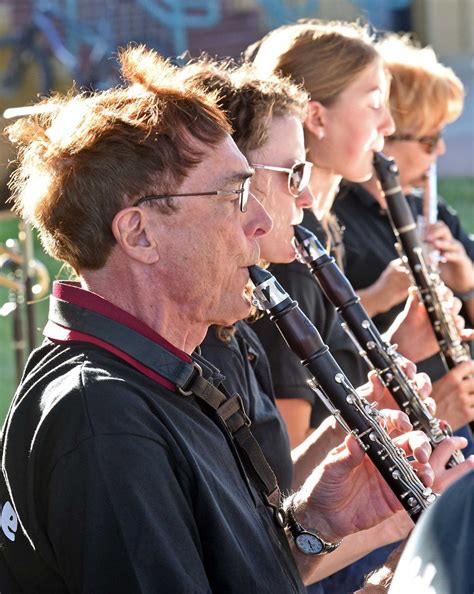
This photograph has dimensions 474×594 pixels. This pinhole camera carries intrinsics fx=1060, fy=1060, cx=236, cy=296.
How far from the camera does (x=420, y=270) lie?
371 cm

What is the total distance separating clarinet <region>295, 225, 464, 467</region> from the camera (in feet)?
9.61

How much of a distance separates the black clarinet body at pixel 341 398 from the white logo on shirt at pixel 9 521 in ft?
2.33

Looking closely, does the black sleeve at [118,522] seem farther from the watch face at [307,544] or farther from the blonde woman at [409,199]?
the blonde woman at [409,199]

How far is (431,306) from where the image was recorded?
3.62 metres

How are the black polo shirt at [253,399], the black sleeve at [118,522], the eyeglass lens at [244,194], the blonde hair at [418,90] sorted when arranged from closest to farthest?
the black sleeve at [118,522]
the eyeglass lens at [244,194]
the black polo shirt at [253,399]
the blonde hair at [418,90]

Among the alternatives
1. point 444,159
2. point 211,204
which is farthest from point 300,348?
point 444,159

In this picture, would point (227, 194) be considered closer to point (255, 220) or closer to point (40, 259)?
point (255, 220)

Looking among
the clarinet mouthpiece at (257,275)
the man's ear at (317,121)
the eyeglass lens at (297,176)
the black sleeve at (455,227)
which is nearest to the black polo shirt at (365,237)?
the black sleeve at (455,227)

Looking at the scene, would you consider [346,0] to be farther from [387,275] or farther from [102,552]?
[102,552]

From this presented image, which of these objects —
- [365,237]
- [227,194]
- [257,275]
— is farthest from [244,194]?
[365,237]

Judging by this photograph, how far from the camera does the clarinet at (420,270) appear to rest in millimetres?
3607

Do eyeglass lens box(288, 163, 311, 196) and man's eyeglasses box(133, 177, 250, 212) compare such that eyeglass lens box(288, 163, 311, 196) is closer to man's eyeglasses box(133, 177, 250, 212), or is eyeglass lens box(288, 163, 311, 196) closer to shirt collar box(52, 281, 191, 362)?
man's eyeglasses box(133, 177, 250, 212)

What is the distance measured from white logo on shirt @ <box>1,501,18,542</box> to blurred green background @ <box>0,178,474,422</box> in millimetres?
683

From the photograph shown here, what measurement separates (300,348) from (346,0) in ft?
47.3
